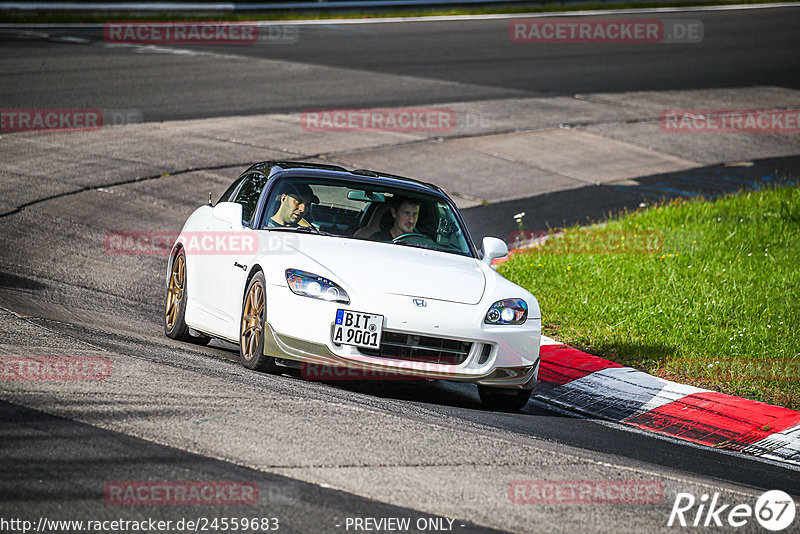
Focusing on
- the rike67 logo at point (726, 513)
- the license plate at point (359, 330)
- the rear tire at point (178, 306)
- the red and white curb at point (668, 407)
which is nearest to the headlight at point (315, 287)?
the license plate at point (359, 330)

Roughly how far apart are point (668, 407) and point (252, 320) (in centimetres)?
317

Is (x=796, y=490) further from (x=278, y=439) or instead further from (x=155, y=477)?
(x=155, y=477)

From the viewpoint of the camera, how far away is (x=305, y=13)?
106 ft

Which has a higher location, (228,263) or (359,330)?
(228,263)

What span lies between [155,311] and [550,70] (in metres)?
17.6

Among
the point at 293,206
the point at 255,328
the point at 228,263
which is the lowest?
the point at 255,328

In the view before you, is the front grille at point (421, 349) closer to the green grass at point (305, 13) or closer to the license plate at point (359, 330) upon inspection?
the license plate at point (359, 330)

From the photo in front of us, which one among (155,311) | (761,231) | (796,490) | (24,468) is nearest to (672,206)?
(761,231)

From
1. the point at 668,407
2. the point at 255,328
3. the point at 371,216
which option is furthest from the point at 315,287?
the point at 668,407

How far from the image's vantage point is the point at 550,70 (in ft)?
84.3

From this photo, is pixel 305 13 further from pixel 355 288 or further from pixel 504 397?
pixel 355 288

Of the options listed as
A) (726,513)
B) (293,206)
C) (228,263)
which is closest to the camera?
(726,513)

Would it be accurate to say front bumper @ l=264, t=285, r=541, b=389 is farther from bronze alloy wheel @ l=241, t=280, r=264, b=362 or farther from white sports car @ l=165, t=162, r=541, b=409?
bronze alloy wheel @ l=241, t=280, r=264, b=362

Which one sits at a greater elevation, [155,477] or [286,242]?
[286,242]
